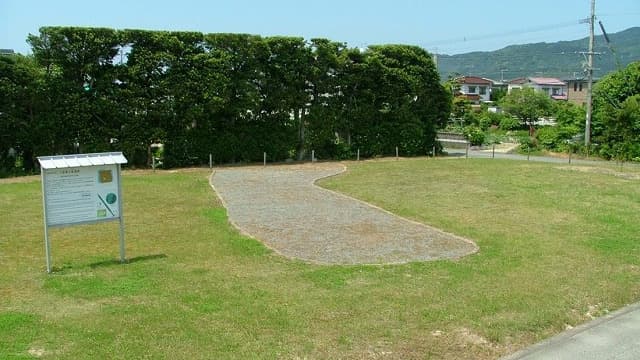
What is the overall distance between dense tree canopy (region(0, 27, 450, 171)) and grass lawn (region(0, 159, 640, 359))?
22.8 feet

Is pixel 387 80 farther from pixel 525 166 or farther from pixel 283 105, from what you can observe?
pixel 525 166

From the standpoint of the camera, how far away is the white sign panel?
8.29 metres

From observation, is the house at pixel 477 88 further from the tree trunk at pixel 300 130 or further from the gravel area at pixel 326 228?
the gravel area at pixel 326 228

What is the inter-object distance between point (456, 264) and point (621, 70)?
2756 centimetres

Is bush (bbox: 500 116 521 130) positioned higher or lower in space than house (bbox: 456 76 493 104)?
lower

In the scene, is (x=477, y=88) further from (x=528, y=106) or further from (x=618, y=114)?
(x=618, y=114)

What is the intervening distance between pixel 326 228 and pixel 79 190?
194 inches

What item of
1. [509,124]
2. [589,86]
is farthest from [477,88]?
[589,86]

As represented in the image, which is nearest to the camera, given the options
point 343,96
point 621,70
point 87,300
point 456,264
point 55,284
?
point 87,300

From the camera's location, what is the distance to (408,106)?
90.6 ft

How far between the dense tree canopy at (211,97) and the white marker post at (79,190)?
41.2ft

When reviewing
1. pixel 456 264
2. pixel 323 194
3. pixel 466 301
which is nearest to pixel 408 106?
pixel 323 194

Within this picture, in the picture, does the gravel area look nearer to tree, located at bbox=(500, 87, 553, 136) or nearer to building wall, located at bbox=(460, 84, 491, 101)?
tree, located at bbox=(500, 87, 553, 136)

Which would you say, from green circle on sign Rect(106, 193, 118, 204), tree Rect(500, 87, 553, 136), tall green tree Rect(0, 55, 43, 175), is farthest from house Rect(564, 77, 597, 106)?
green circle on sign Rect(106, 193, 118, 204)
